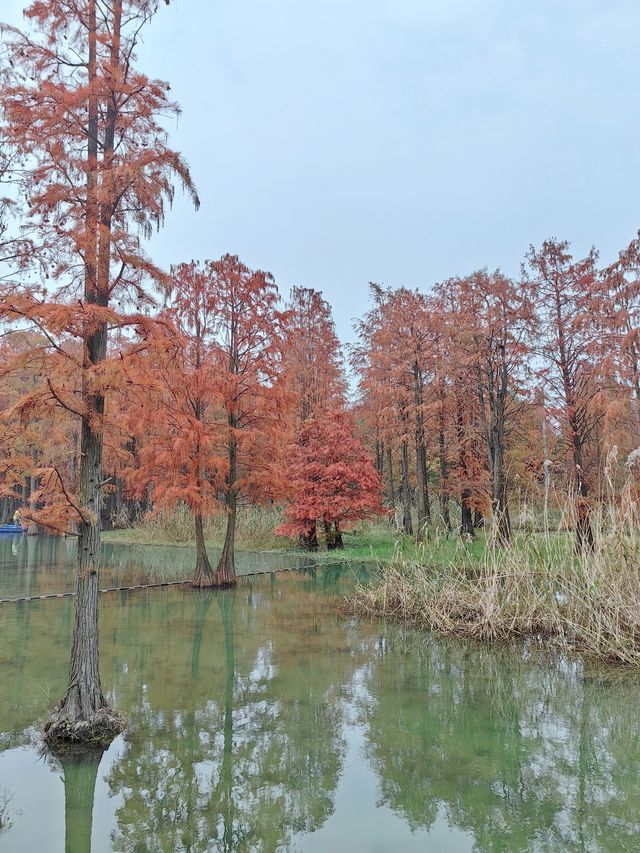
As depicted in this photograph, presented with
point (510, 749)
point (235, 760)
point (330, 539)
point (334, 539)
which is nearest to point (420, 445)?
point (334, 539)

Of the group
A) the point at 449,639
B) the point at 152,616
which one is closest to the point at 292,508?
the point at 152,616

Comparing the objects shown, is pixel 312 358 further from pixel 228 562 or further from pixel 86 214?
pixel 86 214

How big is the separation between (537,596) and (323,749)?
14.0 ft

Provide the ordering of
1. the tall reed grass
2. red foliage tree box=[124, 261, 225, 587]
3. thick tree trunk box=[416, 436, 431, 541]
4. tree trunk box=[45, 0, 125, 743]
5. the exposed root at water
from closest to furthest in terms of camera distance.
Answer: the exposed root at water < tree trunk box=[45, 0, 125, 743] < the tall reed grass < red foliage tree box=[124, 261, 225, 587] < thick tree trunk box=[416, 436, 431, 541]

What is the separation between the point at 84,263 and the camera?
5.07 meters

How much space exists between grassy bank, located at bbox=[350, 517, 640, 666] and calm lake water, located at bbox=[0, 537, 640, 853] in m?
0.43

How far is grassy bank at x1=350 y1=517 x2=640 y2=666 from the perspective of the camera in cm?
659

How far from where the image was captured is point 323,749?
15.0 feet

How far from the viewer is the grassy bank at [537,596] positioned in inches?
260

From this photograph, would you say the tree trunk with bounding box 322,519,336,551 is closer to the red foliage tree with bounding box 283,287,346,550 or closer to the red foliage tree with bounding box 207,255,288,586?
the red foliage tree with bounding box 283,287,346,550

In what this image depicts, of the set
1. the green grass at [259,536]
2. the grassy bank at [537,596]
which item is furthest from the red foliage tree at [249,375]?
the green grass at [259,536]

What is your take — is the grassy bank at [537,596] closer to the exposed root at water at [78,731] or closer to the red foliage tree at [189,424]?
the red foliage tree at [189,424]

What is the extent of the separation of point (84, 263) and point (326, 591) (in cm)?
913

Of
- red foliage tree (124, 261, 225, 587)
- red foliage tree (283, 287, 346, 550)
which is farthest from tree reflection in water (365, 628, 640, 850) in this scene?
red foliage tree (283, 287, 346, 550)
